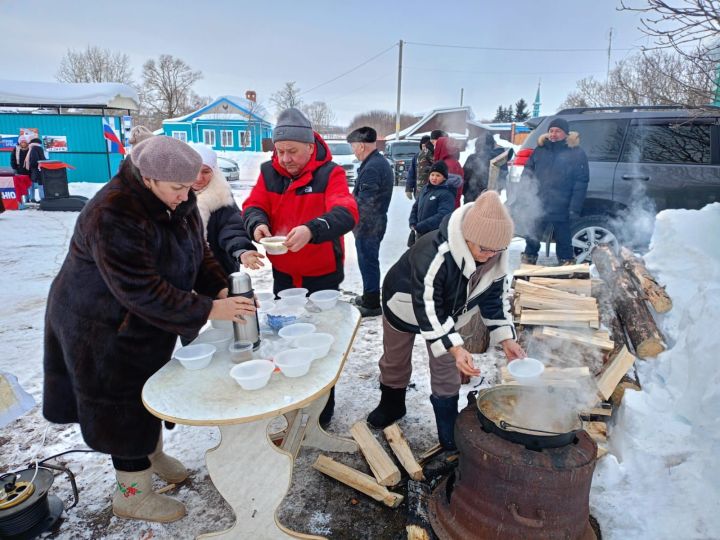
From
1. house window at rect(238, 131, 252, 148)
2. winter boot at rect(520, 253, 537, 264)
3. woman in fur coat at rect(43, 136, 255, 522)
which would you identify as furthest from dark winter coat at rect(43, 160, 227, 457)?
house window at rect(238, 131, 252, 148)

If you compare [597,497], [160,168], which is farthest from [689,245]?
[160,168]

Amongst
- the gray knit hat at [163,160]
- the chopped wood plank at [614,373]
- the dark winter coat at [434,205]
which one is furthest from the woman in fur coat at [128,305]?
the dark winter coat at [434,205]

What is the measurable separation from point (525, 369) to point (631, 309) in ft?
7.46

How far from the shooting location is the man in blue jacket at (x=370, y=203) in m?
5.31

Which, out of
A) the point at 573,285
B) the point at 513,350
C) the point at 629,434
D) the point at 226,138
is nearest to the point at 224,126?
the point at 226,138

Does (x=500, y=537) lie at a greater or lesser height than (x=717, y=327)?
lesser

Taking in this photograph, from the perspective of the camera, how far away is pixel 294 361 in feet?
7.02

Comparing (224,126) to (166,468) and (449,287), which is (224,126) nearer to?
(166,468)

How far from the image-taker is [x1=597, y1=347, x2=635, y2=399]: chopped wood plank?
329cm

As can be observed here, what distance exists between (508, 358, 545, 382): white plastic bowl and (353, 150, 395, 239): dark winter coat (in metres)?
3.06

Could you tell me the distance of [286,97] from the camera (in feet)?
155

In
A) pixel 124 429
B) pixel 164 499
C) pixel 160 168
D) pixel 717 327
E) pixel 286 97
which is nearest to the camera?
pixel 160 168

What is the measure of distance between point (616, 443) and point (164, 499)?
290cm

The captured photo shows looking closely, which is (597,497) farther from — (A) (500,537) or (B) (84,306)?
(B) (84,306)
